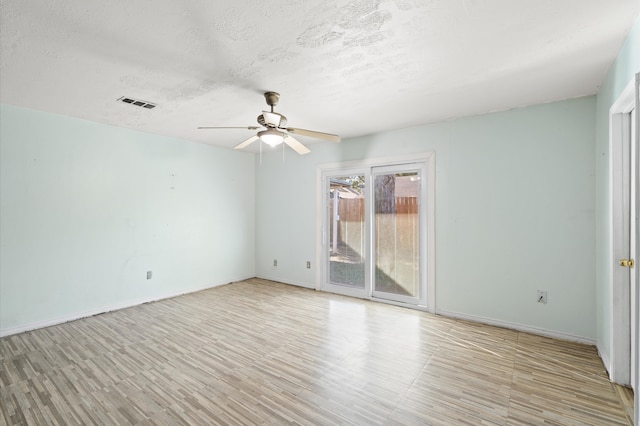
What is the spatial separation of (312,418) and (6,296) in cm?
361

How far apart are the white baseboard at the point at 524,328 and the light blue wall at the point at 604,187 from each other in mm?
211

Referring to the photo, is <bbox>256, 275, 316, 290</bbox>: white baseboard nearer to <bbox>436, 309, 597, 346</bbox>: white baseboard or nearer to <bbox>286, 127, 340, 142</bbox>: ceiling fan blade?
<bbox>436, 309, 597, 346</bbox>: white baseboard

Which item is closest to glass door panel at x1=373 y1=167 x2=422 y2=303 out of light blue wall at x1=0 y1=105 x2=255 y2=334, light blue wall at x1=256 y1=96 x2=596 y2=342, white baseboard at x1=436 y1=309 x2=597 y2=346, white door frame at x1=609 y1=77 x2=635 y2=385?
light blue wall at x1=256 y1=96 x2=596 y2=342

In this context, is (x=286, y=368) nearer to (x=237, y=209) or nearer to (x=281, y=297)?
(x=281, y=297)

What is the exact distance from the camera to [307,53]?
2.16 meters

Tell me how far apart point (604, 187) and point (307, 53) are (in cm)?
279

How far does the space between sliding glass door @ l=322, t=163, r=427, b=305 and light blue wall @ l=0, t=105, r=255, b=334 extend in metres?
1.97

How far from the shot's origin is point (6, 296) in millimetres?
3199

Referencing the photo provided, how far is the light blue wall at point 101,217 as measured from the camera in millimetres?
3270

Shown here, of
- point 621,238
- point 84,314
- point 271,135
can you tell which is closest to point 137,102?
point 271,135

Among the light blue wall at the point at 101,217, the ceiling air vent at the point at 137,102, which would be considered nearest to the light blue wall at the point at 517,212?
the ceiling air vent at the point at 137,102

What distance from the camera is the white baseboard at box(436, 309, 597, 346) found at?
2949 mm

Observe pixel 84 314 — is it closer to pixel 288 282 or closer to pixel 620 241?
pixel 288 282

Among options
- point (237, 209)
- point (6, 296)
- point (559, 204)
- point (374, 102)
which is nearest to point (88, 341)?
point (6, 296)
